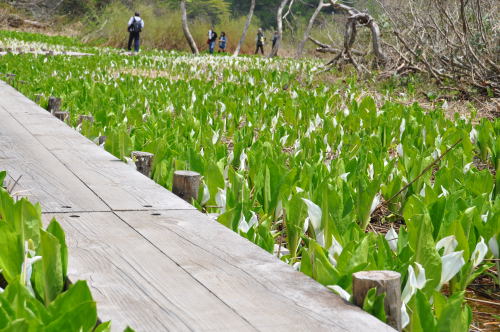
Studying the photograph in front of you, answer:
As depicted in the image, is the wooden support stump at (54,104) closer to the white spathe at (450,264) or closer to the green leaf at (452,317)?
the white spathe at (450,264)

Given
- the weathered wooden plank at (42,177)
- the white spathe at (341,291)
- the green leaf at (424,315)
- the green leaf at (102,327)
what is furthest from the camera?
the weathered wooden plank at (42,177)

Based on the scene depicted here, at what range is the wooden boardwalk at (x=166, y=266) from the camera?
155cm

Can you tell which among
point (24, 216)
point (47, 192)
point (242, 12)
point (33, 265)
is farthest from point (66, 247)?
point (242, 12)

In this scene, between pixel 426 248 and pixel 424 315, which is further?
pixel 426 248

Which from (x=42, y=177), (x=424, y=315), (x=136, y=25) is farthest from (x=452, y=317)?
(x=136, y=25)

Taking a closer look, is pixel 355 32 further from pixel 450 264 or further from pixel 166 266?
pixel 166 266

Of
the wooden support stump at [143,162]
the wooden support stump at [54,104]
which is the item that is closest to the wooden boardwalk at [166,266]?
the wooden support stump at [143,162]

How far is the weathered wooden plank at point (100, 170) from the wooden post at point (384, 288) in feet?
3.13

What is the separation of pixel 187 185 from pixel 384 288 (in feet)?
4.71

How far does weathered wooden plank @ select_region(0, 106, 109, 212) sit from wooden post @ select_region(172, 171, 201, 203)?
429 mm

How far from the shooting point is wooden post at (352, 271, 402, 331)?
1.72m

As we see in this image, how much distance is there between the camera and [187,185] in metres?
3.02

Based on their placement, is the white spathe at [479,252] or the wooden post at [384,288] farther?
the white spathe at [479,252]

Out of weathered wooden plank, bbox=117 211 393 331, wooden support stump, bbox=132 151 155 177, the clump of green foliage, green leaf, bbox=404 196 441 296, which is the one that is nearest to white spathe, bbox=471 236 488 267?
the clump of green foliage
